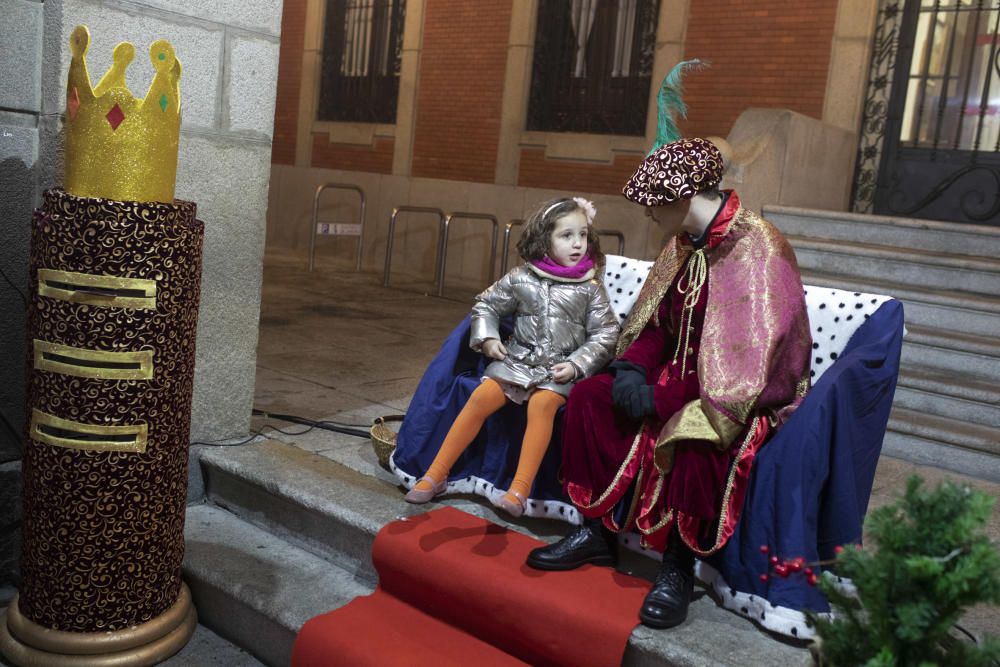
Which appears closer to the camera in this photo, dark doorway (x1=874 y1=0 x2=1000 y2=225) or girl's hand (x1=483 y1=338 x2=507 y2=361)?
girl's hand (x1=483 y1=338 x2=507 y2=361)

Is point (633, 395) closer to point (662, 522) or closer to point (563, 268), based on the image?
point (662, 522)

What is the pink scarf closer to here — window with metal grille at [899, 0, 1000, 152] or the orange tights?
the orange tights

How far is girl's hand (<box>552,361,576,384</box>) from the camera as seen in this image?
3.02 m

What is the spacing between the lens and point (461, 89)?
1157 cm

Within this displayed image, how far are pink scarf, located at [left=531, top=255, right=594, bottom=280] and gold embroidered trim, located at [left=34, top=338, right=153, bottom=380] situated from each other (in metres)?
1.34

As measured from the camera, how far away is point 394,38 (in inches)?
494

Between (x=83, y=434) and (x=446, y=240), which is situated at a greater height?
(x=446, y=240)

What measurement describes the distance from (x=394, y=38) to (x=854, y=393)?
36.3 feet

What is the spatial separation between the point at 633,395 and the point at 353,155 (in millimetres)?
10774

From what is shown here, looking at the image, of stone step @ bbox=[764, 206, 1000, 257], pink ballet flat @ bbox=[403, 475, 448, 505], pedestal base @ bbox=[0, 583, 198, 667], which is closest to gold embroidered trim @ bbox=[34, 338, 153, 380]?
pedestal base @ bbox=[0, 583, 198, 667]

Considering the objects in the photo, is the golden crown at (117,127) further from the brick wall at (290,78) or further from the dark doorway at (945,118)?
the brick wall at (290,78)

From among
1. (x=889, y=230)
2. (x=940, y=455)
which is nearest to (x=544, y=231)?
(x=940, y=455)

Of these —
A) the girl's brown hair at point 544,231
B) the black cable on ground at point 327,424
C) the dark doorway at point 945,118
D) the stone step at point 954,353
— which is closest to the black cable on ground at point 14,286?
the black cable on ground at point 327,424

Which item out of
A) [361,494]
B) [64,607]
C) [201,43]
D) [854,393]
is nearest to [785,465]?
[854,393]
